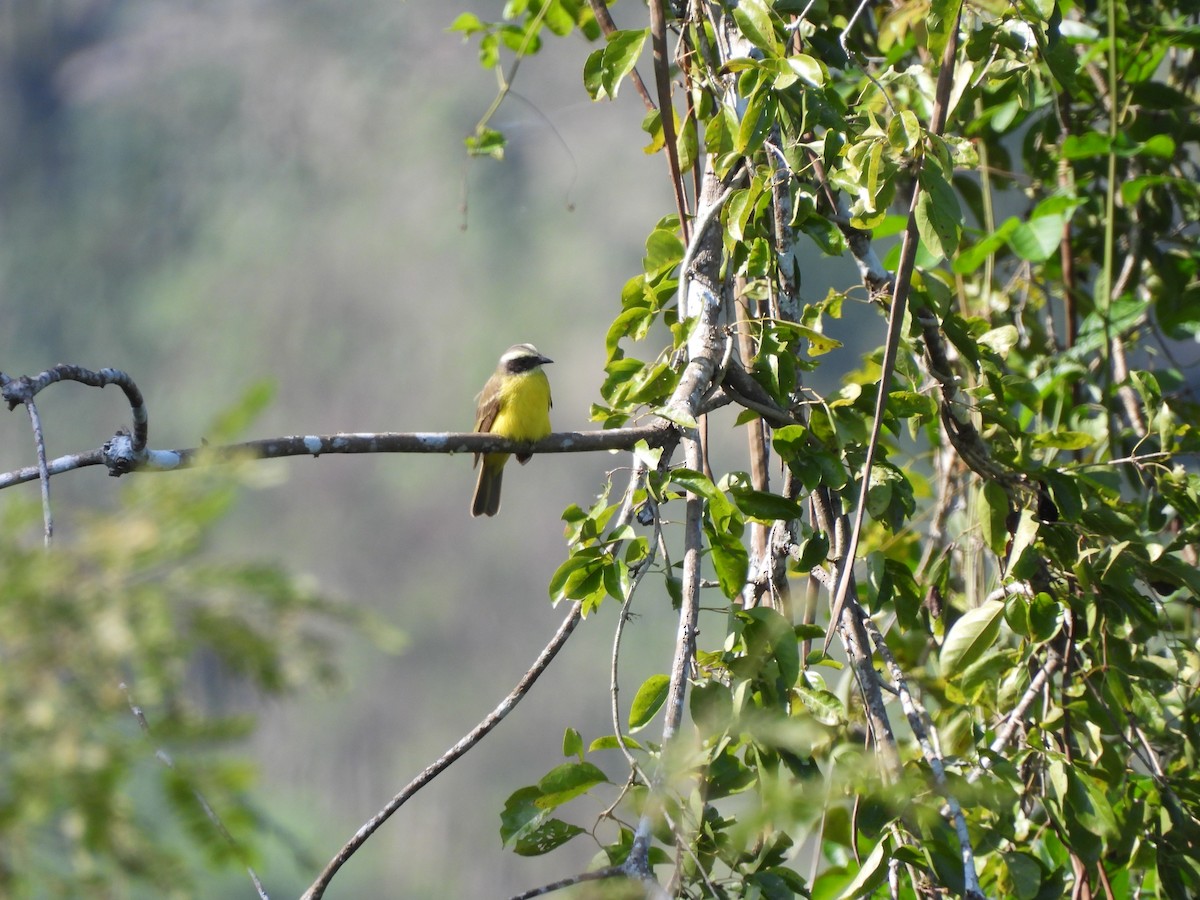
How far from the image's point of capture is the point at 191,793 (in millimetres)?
840

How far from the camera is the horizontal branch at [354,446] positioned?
84.8 inches

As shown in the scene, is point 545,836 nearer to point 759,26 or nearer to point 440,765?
point 440,765

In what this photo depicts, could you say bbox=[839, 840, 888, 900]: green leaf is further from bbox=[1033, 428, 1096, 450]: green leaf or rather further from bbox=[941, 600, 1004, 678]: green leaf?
bbox=[1033, 428, 1096, 450]: green leaf

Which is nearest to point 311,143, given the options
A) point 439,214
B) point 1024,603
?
point 439,214

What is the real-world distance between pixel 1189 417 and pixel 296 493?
15036 mm

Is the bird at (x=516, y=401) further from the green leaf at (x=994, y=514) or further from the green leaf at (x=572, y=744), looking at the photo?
the green leaf at (x=572, y=744)

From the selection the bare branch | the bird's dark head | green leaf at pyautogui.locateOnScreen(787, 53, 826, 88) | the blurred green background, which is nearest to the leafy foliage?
green leaf at pyautogui.locateOnScreen(787, 53, 826, 88)

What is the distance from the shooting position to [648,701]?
7.17 feet

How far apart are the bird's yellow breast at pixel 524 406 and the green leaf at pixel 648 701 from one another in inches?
93.4

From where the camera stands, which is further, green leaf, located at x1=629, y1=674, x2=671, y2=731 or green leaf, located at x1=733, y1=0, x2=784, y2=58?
green leaf, located at x1=733, y1=0, x2=784, y2=58

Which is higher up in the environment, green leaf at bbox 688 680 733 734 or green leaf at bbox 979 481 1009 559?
green leaf at bbox 979 481 1009 559

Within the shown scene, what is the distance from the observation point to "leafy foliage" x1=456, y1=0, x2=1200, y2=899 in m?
2.11

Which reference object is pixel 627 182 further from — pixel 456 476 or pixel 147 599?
pixel 147 599

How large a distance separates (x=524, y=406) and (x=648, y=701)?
2.58m
